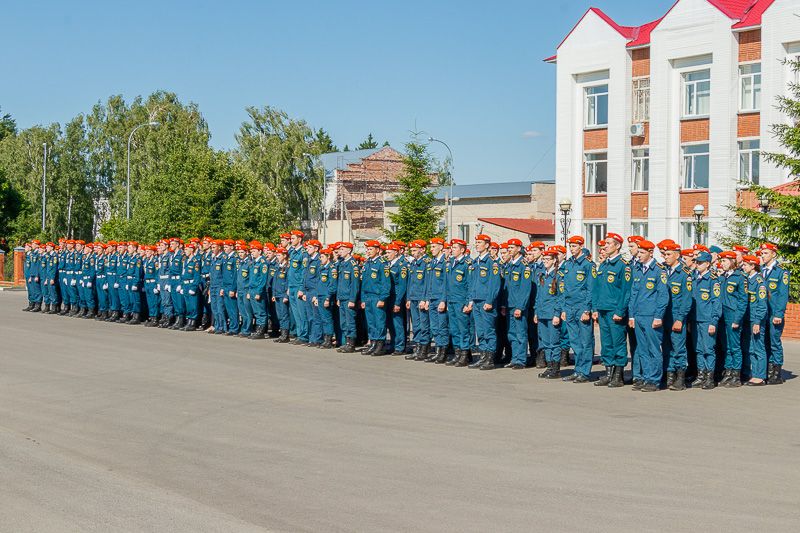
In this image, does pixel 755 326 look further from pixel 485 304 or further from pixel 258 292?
pixel 258 292

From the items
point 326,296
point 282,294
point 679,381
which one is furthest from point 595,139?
point 679,381

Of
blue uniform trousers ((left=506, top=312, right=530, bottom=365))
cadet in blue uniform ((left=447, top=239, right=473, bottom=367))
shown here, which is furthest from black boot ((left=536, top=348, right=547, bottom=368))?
cadet in blue uniform ((left=447, top=239, right=473, bottom=367))

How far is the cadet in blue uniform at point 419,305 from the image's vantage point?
54.6 feet

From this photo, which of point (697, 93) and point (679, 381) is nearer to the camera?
point (679, 381)

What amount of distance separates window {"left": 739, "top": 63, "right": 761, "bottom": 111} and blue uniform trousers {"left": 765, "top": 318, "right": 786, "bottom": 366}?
74.4 ft

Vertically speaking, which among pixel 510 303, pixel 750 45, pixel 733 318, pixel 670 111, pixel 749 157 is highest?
pixel 750 45

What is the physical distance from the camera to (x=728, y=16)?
35000 millimetres

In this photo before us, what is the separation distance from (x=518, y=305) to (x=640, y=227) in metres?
24.5

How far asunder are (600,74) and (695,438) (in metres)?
31.8

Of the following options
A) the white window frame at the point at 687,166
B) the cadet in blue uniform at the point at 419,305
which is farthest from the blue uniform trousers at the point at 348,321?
the white window frame at the point at 687,166

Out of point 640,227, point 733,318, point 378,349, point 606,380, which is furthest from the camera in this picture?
point 640,227

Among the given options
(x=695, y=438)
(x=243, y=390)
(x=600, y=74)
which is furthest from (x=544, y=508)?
(x=600, y=74)

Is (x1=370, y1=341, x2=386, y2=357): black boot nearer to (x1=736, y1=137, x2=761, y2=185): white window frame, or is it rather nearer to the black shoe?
the black shoe

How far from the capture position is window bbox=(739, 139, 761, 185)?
34844 mm
